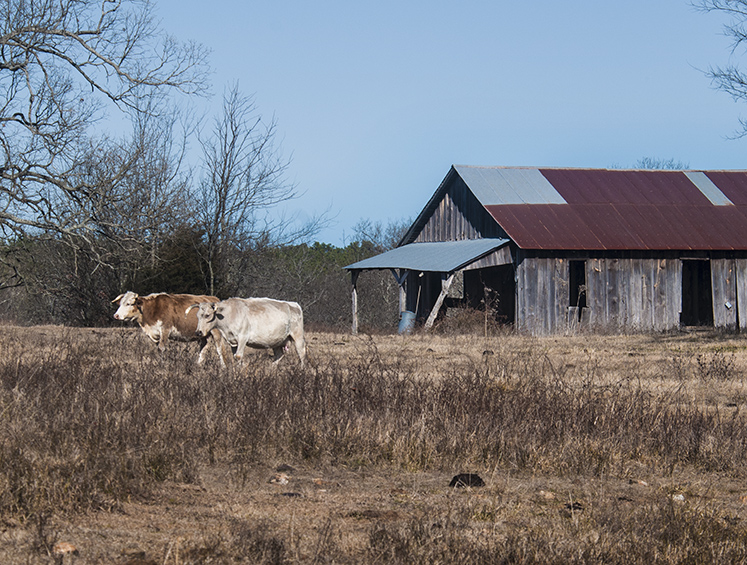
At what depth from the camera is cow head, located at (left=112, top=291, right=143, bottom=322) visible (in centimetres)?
1534

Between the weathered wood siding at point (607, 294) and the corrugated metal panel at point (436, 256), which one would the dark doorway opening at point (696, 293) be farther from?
the corrugated metal panel at point (436, 256)

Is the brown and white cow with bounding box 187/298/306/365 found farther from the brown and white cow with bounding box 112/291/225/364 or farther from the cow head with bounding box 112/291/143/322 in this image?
the cow head with bounding box 112/291/143/322

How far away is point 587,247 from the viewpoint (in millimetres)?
26375

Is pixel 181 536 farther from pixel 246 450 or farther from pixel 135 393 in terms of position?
pixel 135 393

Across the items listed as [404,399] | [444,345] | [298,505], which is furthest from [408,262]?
[298,505]

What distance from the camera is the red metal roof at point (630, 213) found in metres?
26.9

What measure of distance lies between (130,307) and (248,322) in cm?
362

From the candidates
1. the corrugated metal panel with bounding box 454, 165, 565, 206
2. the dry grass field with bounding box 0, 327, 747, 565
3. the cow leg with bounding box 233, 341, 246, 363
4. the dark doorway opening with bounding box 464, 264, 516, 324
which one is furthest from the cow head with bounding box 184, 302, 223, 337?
the dark doorway opening with bounding box 464, 264, 516, 324

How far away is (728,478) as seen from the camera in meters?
6.41

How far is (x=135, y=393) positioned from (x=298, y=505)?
302 centimetres

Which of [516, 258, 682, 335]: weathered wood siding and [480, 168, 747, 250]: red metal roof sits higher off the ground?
[480, 168, 747, 250]: red metal roof

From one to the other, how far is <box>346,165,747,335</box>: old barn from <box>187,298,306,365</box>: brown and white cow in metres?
11.8

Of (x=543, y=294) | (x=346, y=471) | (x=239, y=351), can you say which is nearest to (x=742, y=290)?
(x=543, y=294)

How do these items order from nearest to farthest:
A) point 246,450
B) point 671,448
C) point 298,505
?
point 298,505
point 246,450
point 671,448
